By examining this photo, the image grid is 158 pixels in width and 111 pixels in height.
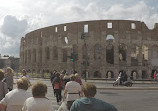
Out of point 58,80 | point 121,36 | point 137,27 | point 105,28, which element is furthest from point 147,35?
point 58,80

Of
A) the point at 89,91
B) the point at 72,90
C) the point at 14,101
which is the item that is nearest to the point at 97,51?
the point at 72,90

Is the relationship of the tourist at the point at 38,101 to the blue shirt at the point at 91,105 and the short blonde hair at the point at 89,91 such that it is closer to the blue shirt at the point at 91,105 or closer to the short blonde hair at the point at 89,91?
the blue shirt at the point at 91,105

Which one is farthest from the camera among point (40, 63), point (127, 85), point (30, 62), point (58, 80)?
point (30, 62)

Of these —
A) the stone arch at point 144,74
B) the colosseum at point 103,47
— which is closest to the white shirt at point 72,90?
the colosseum at point 103,47

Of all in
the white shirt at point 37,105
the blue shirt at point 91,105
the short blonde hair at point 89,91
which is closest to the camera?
the blue shirt at point 91,105

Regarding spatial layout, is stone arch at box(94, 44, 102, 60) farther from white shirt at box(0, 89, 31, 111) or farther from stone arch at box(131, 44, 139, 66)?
white shirt at box(0, 89, 31, 111)

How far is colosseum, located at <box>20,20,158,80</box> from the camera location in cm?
4209

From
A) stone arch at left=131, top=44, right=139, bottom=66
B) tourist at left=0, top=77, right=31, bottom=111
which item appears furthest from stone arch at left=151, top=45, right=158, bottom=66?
tourist at left=0, top=77, right=31, bottom=111

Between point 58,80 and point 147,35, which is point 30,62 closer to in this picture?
point 147,35

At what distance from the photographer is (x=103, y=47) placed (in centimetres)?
4225

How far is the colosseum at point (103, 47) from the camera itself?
42094 millimetres

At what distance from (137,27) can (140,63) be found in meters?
7.41

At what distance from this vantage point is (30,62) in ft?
183

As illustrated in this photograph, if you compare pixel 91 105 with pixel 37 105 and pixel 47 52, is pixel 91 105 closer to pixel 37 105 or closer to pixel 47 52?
pixel 37 105
